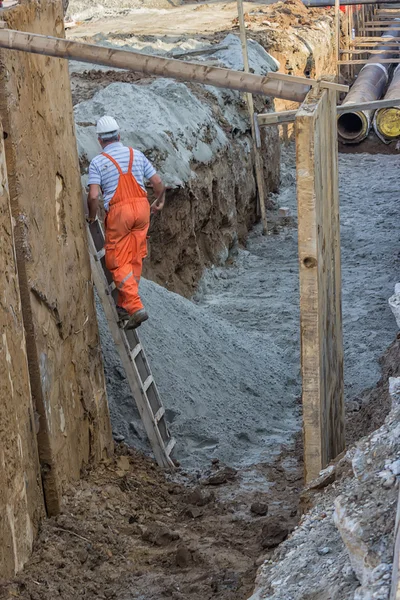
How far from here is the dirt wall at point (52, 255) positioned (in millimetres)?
5305

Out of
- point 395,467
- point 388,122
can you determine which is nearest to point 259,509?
point 395,467

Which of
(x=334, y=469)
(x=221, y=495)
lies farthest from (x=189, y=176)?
(x=334, y=469)

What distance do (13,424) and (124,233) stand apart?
2276mm

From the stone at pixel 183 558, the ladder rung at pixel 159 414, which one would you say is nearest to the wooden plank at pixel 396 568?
the stone at pixel 183 558

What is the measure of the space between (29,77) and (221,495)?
3445 millimetres

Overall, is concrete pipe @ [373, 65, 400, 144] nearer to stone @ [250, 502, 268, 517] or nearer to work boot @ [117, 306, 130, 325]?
work boot @ [117, 306, 130, 325]

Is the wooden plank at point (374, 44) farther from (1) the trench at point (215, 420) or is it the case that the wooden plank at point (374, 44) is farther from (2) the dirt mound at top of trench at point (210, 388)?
(2) the dirt mound at top of trench at point (210, 388)

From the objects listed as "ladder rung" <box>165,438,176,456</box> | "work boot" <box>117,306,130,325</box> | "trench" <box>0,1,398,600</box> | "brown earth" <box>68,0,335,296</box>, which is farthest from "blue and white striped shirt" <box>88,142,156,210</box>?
"brown earth" <box>68,0,335,296</box>

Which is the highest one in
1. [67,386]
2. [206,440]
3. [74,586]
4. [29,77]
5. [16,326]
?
[29,77]

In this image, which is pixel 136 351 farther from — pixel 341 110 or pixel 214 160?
pixel 214 160

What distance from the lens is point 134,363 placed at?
22.8ft

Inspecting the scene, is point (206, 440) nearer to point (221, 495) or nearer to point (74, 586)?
point (221, 495)

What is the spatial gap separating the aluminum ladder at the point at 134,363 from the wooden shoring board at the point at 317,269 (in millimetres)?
1920

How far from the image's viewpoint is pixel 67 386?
6.00m
